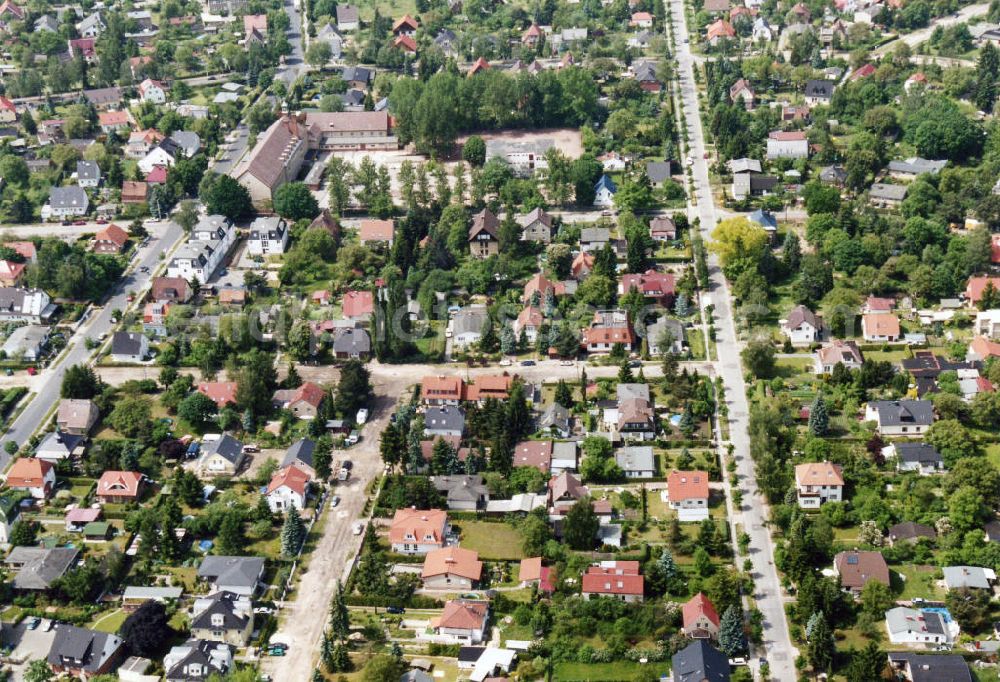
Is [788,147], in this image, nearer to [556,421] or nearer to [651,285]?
[651,285]

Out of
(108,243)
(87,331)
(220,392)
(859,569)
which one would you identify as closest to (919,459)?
(859,569)

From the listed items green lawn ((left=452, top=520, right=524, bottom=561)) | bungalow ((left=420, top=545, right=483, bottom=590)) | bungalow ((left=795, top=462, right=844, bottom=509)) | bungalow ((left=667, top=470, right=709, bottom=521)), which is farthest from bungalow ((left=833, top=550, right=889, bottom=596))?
bungalow ((left=420, top=545, right=483, bottom=590))

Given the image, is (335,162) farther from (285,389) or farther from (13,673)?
(13,673)

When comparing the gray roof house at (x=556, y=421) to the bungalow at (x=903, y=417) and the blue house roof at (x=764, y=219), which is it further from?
the blue house roof at (x=764, y=219)

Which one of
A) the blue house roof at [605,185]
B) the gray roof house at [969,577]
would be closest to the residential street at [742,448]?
the blue house roof at [605,185]

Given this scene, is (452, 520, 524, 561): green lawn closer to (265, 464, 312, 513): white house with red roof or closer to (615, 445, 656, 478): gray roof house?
(615, 445, 656, 478): gray roof house
